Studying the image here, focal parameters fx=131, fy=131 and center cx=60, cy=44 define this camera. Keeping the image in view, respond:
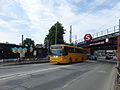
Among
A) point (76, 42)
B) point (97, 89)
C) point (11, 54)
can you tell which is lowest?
point (97, 89)

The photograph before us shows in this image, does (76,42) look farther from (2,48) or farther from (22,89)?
(22,89)

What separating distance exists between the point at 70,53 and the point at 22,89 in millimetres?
16851

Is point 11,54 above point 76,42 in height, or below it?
below

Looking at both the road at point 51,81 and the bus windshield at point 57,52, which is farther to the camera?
the bus windshield at point 57,52

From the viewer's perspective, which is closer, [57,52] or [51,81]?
[51,81]

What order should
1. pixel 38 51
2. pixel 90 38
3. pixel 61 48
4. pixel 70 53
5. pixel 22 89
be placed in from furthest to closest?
pixel 90 38
pixel 38 51
pixel 70 53
pixel 61 48
pixel 22 89

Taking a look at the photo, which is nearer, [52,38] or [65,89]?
[65,89]

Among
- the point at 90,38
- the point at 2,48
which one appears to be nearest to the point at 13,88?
the point at 2,48

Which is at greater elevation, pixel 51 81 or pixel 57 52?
pixel 57 52

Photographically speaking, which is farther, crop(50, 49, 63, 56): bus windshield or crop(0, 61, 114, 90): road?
crop(50, 49, 63, 56): bus windshield

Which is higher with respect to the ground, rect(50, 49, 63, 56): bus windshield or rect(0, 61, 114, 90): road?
rect(50, 49, 63, 56): bus windshield

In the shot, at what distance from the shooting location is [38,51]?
33.5 m

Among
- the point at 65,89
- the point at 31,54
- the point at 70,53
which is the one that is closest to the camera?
the point at 65,89

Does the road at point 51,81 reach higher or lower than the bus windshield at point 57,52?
lower
